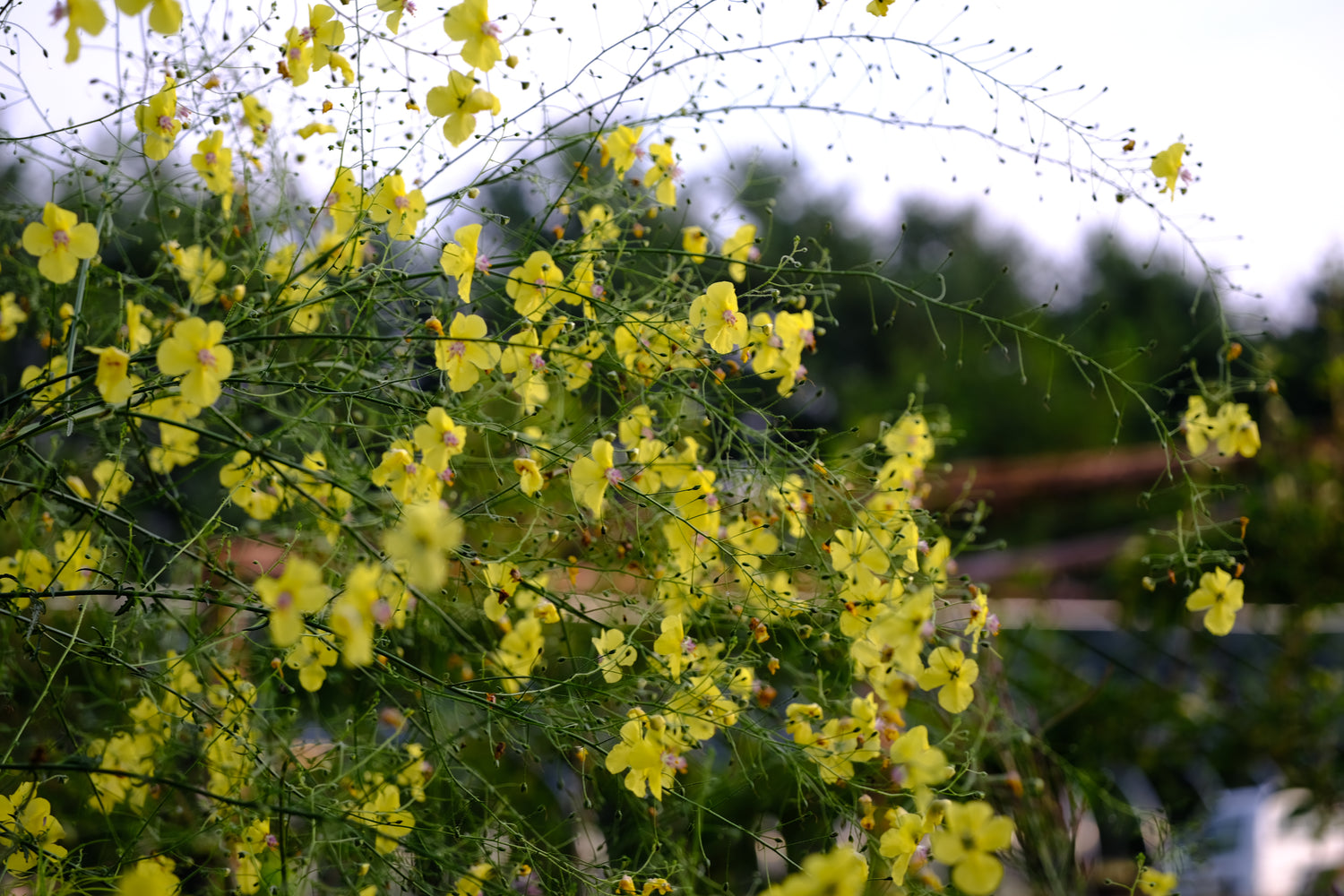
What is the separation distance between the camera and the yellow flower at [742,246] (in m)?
1.05

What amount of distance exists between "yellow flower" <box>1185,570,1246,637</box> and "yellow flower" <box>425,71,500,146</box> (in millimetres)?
853

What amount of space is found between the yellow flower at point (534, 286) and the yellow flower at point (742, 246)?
0.22 meters

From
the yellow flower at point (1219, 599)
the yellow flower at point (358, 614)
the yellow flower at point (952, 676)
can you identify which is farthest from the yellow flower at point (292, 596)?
the yellow flower at point (1219, 599)

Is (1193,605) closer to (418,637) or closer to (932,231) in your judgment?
(418,637)

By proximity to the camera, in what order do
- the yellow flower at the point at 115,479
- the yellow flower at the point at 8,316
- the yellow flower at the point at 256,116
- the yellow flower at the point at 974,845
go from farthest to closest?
the yellow flower at the point at 8,316
the yellow flower at the point at 256,116
the yellow flower at the point at 115,479
the yellow flower at the point at 974,845

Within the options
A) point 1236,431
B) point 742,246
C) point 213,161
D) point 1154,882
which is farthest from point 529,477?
point 1236,431

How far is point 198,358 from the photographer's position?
0.67m

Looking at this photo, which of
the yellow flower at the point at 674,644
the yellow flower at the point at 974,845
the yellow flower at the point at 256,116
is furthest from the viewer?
the yellow flower at the point at 256,116

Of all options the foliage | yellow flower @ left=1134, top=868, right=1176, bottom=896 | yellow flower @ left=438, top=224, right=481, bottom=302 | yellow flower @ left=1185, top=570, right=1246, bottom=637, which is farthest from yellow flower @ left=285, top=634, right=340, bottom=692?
yellow flower @ left=1185, top=570, right=1246, bottom=637

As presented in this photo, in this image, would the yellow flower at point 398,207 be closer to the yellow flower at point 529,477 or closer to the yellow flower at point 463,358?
the yellow flower at point 463,358

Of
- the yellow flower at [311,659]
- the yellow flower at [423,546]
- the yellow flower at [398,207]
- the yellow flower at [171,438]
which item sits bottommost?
the yellow flower at [311,659]

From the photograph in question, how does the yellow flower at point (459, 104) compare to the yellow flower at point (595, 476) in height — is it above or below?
above

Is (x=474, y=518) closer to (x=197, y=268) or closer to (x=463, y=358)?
(x=463, y=358)

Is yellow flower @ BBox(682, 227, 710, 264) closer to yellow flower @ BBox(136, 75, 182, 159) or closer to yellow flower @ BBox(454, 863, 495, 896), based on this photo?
yellow flower @ BBox(136, 75, 182, 159)
